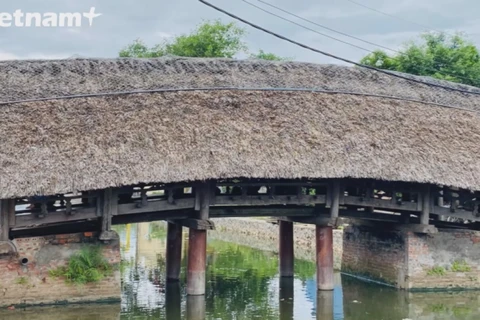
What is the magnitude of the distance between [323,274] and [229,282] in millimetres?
2781

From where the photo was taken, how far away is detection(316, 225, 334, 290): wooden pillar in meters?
15.2

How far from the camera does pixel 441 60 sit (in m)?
26.7

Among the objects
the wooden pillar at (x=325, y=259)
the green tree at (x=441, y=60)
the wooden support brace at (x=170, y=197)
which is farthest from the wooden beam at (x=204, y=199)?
the green tree at (x=441, y=60)

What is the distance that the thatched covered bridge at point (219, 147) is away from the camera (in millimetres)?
12680

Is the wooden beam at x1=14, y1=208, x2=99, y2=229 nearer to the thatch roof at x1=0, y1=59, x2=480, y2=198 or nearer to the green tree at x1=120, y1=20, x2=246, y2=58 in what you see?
the thatch roof at x1=0, y1=59, x2=480, y2=198

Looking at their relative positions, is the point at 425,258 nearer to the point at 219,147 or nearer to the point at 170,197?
the point at 219,147

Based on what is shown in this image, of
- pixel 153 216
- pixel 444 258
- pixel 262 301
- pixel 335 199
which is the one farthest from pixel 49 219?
pixel 444 258

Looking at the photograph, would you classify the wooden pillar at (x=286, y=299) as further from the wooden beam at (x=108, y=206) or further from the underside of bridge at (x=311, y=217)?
the wooden beam at (x=108, y=206)

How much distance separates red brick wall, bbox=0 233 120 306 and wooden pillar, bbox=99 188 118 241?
37cm

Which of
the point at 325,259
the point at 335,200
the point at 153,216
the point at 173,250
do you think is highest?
the point at 335,200

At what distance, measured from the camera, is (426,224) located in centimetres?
1541

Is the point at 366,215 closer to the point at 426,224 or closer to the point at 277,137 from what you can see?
the point at 426,224

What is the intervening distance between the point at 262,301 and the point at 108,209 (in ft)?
12.2

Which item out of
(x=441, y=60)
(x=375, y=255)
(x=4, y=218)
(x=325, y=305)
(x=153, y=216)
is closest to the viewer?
(x=4, y=218)
